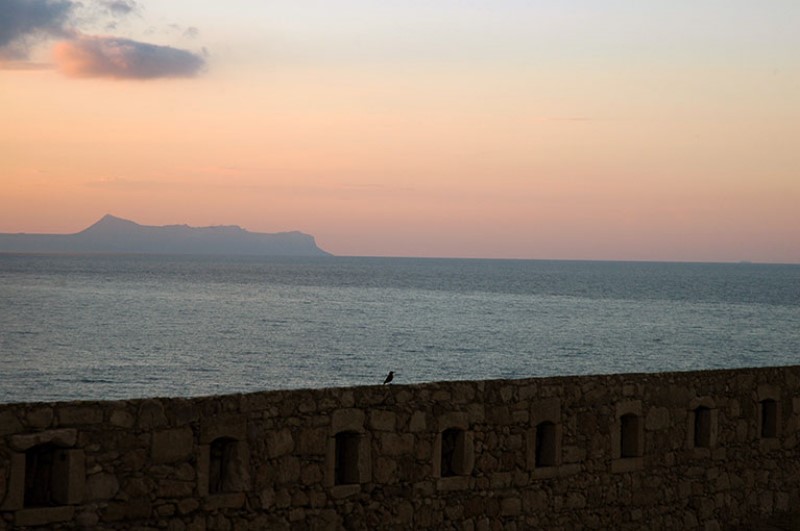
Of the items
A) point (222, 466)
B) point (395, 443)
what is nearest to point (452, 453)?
point (395, 443)

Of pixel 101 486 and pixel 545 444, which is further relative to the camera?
pixel 545 444

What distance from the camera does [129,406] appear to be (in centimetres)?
998

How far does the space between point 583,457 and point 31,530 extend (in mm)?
6213

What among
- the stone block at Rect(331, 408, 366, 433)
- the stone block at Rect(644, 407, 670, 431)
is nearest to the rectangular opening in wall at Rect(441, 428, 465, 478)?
the stone block at Rect(331, 408, 366, 433)

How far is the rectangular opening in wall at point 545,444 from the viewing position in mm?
12791

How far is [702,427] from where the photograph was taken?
14.3 metres

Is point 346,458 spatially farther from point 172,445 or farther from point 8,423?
point 8,423

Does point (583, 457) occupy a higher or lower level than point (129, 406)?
lower

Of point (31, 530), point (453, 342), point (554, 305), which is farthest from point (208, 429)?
point (554, 305)

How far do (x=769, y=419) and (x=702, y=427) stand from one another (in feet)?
4.08

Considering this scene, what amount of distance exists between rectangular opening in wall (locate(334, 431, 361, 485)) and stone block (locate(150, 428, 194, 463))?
1642mm

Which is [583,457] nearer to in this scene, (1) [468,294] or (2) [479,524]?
(2) [479,524]

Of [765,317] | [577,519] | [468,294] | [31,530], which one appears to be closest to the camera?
[31,530]

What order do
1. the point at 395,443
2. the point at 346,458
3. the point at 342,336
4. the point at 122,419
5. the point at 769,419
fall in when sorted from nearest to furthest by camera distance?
the point at 122,419
the point at 346,458
the point at 395,443
the point at 769,419
the point at 342,336
